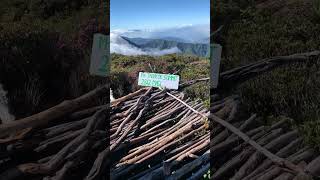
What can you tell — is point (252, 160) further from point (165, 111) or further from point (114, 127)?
point (114, 127)

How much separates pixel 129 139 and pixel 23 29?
1.46 m

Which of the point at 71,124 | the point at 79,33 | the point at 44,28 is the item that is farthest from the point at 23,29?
the point at 71,124

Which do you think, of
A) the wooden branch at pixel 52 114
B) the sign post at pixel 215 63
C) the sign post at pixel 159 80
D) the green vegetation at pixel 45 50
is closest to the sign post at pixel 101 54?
the green vegetation at pixel 45 50

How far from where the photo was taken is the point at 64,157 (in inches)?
200

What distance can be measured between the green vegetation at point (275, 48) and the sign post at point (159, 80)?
508 millimetres

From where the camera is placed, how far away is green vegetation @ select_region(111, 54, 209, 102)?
5.01 meters

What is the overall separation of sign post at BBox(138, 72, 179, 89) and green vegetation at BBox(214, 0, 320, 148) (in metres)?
0.51

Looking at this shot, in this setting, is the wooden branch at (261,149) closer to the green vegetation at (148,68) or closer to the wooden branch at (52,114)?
the green vegetation at (148,68)

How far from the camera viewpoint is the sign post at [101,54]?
17.0 ft

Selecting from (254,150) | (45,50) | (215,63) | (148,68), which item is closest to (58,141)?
(45,50)

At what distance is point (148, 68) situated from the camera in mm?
5113

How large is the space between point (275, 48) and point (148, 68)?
1188 millimetres

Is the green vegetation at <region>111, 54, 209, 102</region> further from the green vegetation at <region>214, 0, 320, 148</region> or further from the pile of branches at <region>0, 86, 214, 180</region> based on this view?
the green vegetation at <region>214, 0, 320, 148</region>

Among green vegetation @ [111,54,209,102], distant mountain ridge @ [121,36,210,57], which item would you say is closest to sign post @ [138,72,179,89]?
green vegetation @ [111,54,209,102]
